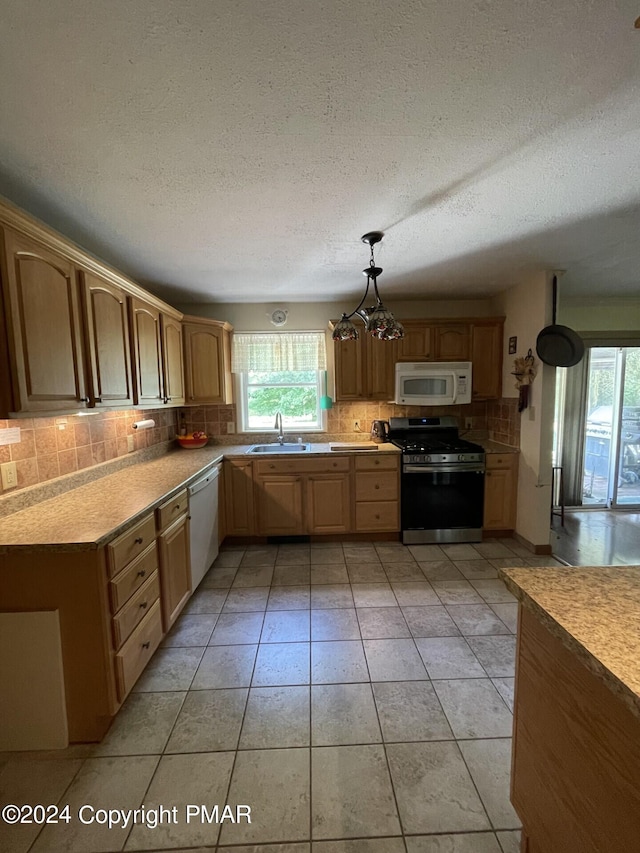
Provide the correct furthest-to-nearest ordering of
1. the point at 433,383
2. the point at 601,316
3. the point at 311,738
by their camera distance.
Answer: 1. the point at 601,316
2. the point at 433,383
3. the point at 311,738

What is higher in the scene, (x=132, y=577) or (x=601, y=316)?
(x=601, y=316)

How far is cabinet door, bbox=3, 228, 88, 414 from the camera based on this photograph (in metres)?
1.36

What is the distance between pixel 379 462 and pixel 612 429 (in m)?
3.00

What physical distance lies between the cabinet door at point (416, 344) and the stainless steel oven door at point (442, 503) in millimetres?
1103

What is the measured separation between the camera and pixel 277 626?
Answer: 213cm

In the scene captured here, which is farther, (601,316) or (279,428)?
(601,316)

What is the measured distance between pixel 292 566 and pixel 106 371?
1990 mm

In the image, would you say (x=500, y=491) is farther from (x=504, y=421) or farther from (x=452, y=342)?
(x=452, y=342)

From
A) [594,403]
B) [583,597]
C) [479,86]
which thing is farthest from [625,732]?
[594,403]

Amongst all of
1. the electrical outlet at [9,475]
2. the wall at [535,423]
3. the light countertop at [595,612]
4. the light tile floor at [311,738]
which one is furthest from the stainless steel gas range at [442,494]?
the electrical outlet at [9,475]

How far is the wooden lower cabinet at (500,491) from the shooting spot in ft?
10.5

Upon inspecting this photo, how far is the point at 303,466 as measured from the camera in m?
3.21

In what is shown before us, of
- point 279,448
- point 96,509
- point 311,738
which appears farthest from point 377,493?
point 96,509

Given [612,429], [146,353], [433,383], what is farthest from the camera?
[612,429]
